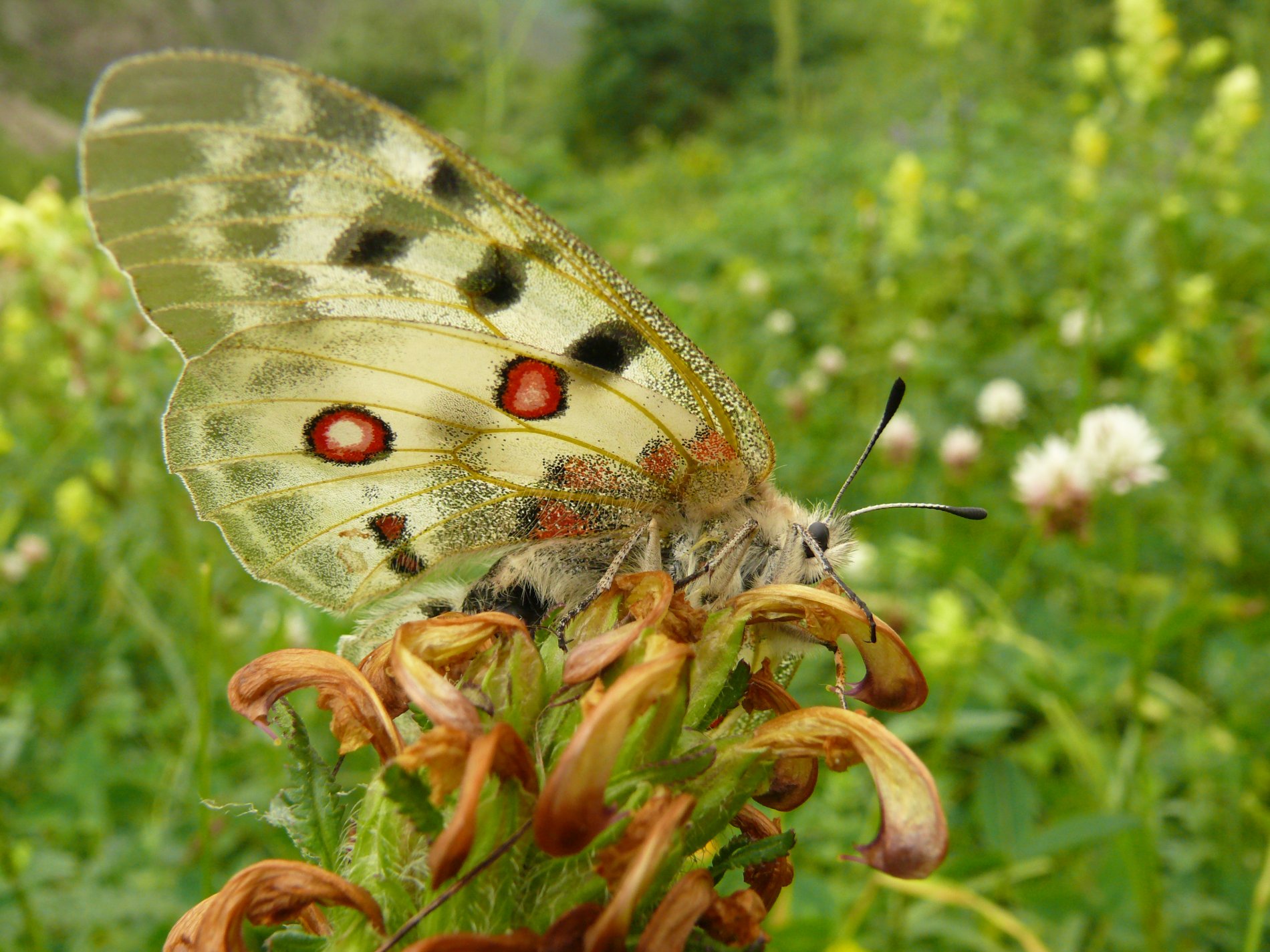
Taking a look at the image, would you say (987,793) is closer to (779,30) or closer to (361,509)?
(361,509)

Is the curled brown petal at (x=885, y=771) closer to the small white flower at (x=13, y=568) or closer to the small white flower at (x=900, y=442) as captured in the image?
the small white flower at (x=900, y=442)

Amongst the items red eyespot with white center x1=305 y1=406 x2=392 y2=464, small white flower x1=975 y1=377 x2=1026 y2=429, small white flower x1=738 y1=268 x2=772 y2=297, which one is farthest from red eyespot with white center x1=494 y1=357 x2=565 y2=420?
small white flower x1=738 y1=268 x2=772 y2=297

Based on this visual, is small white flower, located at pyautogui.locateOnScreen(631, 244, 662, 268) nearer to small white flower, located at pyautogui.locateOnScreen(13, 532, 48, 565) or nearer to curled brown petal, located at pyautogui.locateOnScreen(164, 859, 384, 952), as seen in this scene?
small white flower, located at pyautogui.locateOnScreen(13, 532, 48, 565)

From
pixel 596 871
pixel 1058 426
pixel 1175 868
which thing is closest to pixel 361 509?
pixel 596 871

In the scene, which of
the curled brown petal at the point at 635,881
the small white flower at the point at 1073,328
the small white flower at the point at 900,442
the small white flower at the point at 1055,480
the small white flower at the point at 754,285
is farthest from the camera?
the small white flower at the point at 754,285

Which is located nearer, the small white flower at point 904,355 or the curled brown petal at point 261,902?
the curled brown petal at point 261,902

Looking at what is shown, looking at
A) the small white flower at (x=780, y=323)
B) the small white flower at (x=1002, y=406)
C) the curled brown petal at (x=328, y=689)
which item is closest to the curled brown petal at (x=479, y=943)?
the curled brown petal at (x=328, y=689)
